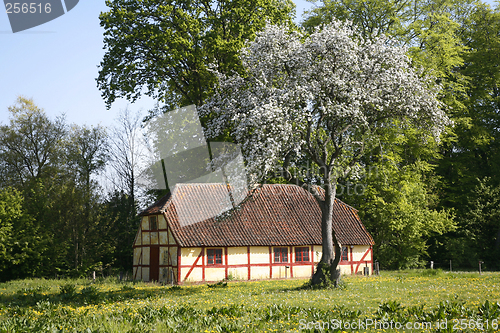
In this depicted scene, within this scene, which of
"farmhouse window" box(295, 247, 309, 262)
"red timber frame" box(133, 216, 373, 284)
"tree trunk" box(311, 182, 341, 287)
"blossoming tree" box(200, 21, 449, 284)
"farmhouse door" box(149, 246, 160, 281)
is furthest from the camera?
"farmhouse window" box(295, 247, 309, 262)

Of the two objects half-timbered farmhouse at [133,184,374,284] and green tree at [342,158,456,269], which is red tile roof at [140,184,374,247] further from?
green tree at [342,158,456,269]

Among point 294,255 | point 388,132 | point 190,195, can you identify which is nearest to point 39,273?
point 190,195

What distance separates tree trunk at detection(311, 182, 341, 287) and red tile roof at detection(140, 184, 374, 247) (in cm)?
633

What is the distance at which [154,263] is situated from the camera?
86.6 feet

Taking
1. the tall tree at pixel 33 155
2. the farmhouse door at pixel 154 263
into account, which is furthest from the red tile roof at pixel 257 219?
the tall tree at pixel 33 155

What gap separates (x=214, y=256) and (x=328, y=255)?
9.09 m

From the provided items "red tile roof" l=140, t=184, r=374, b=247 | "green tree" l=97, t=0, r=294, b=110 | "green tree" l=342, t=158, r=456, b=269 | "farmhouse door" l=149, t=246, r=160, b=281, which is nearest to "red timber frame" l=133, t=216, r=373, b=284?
"farmhouse door" l=149, t=246, r=160, b=281

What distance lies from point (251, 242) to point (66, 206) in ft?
39.8

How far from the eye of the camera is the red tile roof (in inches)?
1002

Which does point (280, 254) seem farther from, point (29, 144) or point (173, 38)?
point (29, 144)

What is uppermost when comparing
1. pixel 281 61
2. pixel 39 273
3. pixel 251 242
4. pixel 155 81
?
pixel 155 81

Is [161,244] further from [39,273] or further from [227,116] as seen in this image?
[227,116]

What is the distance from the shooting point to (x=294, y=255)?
90.0 feet

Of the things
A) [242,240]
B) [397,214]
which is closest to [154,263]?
[242,240]
